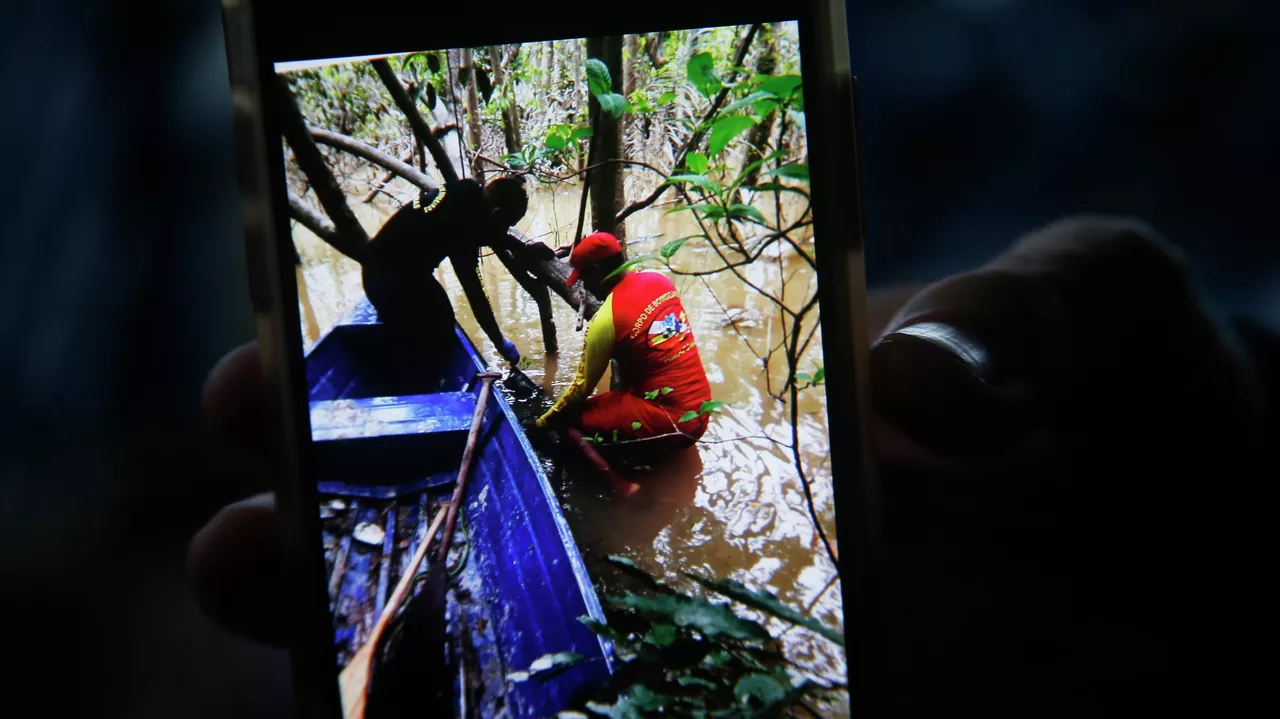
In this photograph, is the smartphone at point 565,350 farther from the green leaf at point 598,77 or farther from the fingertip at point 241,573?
the fingertip at point 241,573

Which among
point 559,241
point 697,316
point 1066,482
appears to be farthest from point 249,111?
point 1066,482

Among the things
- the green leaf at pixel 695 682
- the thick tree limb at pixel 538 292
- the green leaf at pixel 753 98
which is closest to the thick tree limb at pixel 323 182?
the thick tree limb at pixel 538 292

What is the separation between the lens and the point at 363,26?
19.0 inches

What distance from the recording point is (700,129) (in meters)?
0.52

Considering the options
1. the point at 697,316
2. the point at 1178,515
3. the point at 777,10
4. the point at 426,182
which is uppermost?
the point at 777,10

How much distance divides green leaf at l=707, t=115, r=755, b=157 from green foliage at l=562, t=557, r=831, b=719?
0.36 metres

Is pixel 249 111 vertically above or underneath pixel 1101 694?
above

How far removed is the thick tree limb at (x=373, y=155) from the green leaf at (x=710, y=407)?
0.93 ft

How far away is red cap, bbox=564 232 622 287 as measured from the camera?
0.53 meters

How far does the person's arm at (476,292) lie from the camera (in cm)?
53

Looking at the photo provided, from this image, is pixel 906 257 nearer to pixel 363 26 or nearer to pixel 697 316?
pixel 697 316

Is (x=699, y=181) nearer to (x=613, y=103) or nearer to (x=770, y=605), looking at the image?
(x=613, y=103)

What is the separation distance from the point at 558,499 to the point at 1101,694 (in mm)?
476

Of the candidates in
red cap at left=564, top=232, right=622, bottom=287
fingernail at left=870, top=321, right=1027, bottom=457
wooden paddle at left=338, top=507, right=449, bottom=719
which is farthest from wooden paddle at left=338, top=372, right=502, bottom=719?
fingernail at left=870, top=321, right=1027, bottom=457
